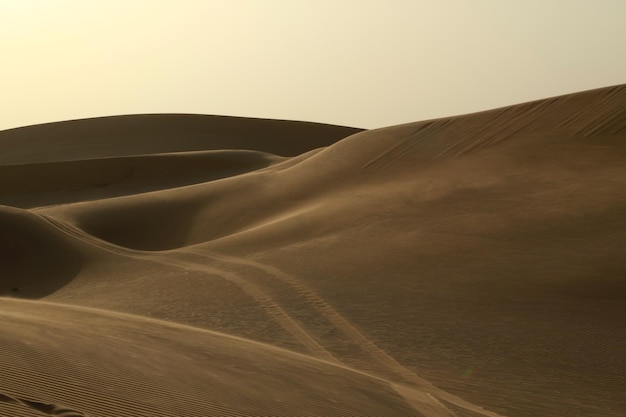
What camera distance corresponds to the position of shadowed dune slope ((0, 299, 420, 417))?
6.10 m

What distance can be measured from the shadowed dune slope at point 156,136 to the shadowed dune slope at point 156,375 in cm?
4753

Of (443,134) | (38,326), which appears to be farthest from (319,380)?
(443,134)

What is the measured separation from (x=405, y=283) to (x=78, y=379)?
929 cm

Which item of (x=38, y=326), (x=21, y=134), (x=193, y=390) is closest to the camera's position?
(x=193, y=390)

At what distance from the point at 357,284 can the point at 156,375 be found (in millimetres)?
8401

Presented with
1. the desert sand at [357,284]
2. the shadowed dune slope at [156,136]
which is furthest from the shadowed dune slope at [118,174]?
the shadowed dune slope at [156,136]

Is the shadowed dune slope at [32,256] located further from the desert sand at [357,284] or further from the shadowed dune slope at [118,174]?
the shadowed dune slope at [118,174]

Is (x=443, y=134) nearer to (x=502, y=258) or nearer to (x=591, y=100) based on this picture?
(x=591, y=100)

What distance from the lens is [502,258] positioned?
15828 mm

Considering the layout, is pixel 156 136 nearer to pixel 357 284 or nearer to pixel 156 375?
pixel 357 284

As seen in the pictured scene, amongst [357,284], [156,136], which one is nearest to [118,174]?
[156,136]

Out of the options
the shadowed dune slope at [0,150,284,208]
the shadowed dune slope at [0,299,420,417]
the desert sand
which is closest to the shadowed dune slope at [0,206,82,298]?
the desert sand

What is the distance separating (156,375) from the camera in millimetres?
7359

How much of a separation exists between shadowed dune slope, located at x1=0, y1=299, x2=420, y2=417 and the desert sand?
3cm
